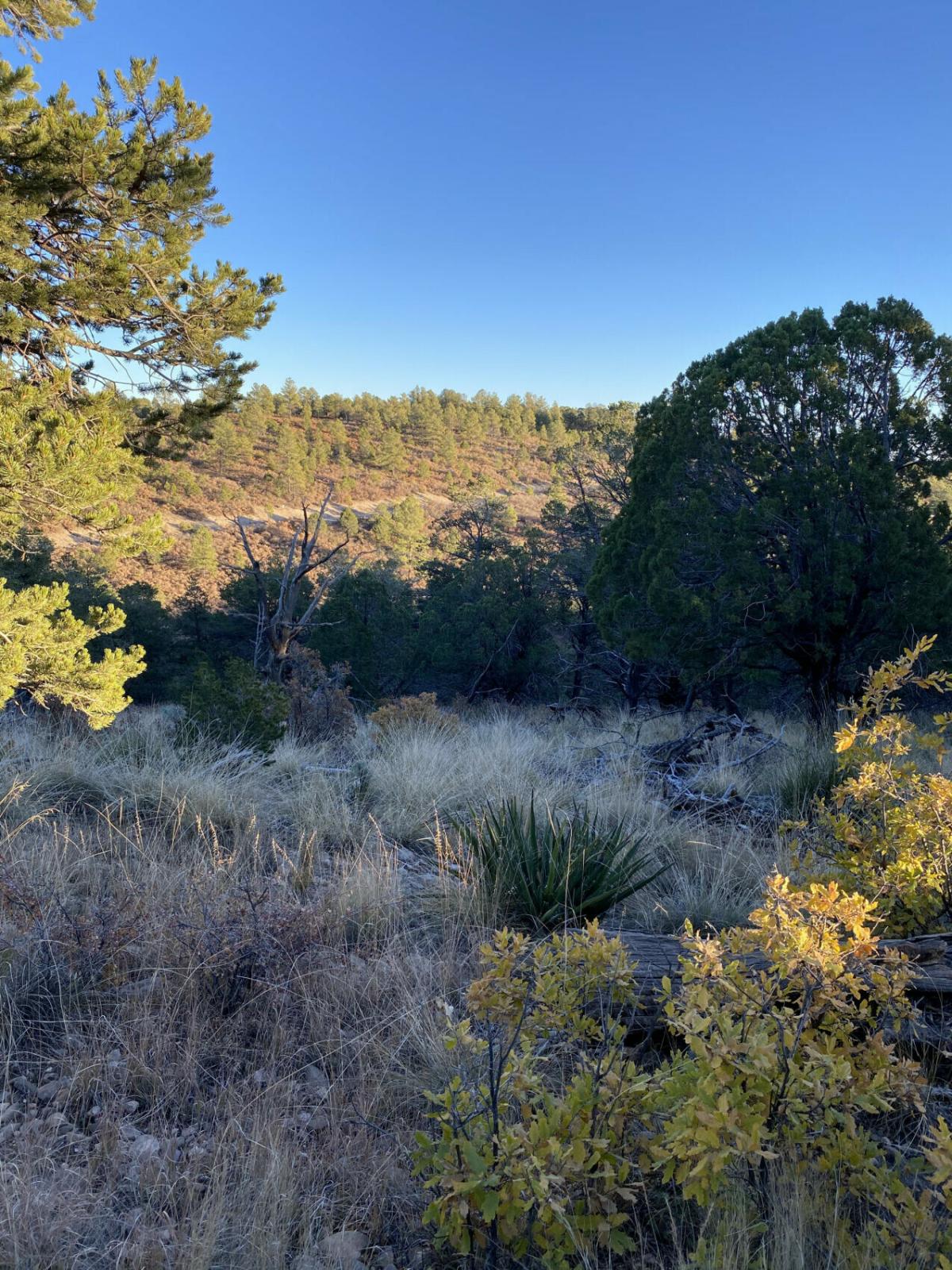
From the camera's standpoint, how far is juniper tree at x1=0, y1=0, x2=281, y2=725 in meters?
6.64

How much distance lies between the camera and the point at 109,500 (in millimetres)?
8016

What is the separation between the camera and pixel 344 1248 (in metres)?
1.70

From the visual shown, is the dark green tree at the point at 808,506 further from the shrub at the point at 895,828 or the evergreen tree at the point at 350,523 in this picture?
the evergreen tree at the point at 350,523

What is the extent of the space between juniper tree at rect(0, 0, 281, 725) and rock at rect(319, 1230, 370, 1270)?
6538mm

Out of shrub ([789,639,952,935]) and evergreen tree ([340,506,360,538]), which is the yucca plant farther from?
evergreen tree ([340,506,360,538])

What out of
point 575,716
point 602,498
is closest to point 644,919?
point 575,716

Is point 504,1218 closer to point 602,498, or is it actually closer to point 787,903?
point 787,903

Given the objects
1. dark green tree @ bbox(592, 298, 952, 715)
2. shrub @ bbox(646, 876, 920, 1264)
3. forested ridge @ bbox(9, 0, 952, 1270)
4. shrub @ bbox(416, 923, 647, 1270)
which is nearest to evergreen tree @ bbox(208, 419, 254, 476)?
forested ridge @ bbox(9, 0, 952, 1270)

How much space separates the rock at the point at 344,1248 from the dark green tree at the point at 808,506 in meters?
8.37

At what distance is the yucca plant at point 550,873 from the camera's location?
11.4ft

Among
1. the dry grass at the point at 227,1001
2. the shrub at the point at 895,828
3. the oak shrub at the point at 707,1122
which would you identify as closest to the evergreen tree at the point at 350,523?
the dry grass at the point at 227,1001

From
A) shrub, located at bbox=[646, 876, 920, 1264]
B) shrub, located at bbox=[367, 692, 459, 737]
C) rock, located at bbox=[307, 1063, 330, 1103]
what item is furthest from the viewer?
shrub, located at bbox=[367, 692, 459, 737]

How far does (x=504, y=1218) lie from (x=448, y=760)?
17.2ft

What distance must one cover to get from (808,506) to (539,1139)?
29.7 feet
